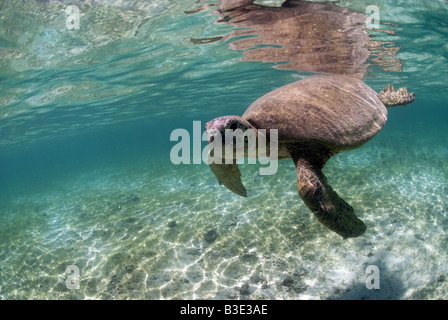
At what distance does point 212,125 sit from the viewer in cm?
365

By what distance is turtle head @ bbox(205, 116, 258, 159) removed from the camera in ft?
11.8

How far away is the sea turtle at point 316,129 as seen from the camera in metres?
3.97

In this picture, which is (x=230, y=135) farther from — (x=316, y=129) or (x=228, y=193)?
(x=228, y=193)

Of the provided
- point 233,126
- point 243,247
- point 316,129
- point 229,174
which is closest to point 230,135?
point 233,126

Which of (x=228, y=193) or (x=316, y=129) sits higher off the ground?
(x=316, y=129)

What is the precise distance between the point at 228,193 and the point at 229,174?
26.8ft

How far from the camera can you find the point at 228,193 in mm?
13648

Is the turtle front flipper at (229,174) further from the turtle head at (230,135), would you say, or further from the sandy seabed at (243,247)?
the sandy seabed at (243,247)

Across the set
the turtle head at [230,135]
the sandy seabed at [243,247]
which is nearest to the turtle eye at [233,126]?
the turtle head at [230,135]

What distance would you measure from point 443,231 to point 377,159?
441 inches

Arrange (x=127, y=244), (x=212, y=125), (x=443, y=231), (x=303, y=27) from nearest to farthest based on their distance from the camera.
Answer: (x=212, y=125) → (x=443, y=231) → (x=127, y=244) → (x=303, y=27)

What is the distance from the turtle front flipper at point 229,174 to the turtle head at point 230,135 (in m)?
1.09
